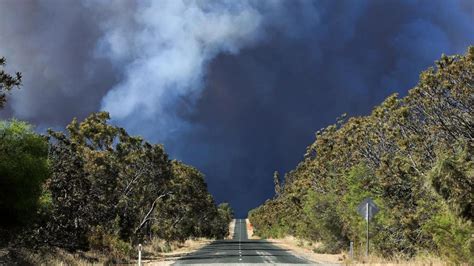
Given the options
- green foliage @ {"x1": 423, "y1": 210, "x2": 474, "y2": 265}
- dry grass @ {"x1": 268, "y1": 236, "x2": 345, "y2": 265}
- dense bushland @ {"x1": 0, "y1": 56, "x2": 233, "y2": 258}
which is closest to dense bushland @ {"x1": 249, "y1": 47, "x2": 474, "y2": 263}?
green foliage @ {"x1": 423, "y1": 210, "x2": 474, "y2": 265}

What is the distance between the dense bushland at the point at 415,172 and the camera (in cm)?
1783

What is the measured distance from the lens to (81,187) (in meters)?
29.7

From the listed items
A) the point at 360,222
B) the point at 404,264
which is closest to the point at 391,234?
the point at 360,222

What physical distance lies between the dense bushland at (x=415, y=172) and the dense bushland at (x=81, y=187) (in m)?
13.4

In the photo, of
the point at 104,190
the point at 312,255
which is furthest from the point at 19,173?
the point at 312,255

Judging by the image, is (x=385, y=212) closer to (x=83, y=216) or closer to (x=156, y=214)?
(x=83, y=216)

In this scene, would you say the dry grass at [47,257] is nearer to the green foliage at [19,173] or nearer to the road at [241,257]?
the green foliage at [19,173]

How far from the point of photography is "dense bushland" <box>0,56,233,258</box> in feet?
67.1

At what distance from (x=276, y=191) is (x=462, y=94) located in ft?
348

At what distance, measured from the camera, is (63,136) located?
31078 mm

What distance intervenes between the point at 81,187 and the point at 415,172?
17407 millimetres

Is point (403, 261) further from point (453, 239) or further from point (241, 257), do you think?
point (241, 257)

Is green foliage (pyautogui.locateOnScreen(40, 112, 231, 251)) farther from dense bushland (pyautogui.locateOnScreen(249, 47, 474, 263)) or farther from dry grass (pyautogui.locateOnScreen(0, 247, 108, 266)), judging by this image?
dense bushland (pyautogui.locateOnScreen(249, 47, 474, 263))

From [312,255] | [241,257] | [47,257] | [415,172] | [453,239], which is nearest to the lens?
[453,239]
